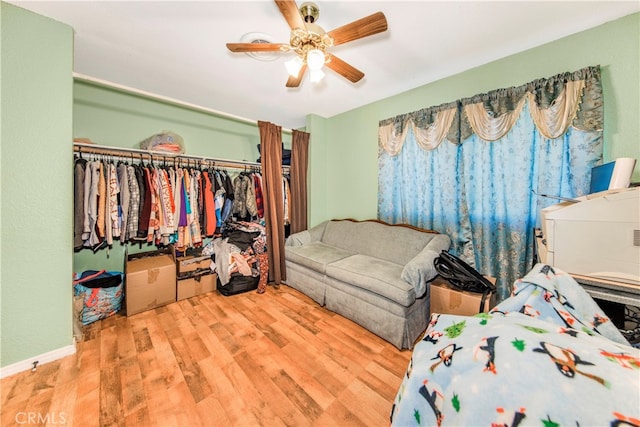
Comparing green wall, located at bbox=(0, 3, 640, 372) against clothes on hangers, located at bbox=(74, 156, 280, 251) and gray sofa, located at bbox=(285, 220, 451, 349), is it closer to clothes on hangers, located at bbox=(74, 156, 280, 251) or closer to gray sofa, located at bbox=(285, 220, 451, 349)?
clothes on hangers, located at bbox=(74, 156, 280, 251)

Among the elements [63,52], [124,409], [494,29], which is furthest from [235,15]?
[124,409]

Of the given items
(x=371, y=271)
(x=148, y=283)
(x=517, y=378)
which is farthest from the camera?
(x=148, y=283)

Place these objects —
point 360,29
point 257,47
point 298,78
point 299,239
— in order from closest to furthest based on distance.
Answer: point 360,29
point 257,47
point 298,78
point 299,239

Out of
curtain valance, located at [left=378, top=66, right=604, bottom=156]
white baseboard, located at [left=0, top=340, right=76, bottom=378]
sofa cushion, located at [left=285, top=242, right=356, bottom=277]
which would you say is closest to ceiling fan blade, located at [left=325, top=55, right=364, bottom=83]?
curtain valance, located at [left=378, top=66, right=604, bottom=156]

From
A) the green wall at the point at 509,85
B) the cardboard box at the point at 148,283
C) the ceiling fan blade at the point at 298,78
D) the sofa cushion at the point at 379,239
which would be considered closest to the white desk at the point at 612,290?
the green wall at the point at 509,85

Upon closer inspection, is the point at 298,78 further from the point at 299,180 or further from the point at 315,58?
the point at 299,180

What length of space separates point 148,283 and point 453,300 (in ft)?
9.30

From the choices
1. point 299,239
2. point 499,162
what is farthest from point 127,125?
point 499,162

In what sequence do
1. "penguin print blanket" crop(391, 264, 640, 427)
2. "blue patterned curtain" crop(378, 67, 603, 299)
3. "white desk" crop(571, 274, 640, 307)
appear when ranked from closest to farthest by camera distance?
"penguin print blanket" crop(391, 264, 640, 427) → "white desk" crop(571, 274, 640, 307) → "blue patterned curtain" crop(378, 67, 603, 299)

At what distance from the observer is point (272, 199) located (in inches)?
114

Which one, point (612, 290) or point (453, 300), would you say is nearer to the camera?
point (612, 290)

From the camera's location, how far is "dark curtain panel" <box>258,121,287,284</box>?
2.86 metres

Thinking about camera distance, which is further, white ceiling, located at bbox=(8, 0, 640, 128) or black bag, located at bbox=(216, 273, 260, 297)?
black bag, located at bbox=(216, 273, 260, 297)

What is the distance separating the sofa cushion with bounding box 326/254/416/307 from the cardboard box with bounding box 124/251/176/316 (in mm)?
1704
